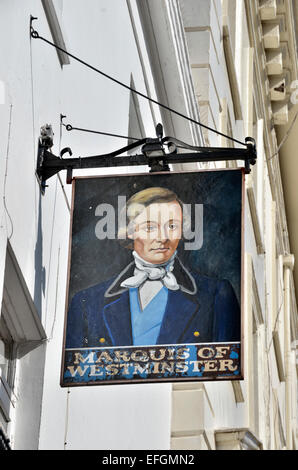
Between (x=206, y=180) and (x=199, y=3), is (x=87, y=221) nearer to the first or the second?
(x=206, y=180)

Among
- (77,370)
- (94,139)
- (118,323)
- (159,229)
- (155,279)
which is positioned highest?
(94,139)

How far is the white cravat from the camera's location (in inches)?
221

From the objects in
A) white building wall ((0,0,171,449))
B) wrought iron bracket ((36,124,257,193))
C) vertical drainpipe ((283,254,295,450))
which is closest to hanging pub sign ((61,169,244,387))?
wrought iron bracket ((36,124,257,193))

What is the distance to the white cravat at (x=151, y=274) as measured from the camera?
560 centimetres

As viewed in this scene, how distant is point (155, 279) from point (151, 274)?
4cm

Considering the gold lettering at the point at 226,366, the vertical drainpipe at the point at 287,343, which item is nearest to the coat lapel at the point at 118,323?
the gold lettering at the point at 226,366

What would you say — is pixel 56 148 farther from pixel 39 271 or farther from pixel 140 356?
pixel 140 356

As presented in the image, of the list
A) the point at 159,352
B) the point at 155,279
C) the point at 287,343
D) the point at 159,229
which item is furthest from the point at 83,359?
the point at 287,343

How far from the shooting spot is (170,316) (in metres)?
5.47

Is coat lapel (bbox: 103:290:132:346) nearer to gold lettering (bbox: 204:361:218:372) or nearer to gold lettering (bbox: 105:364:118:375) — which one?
gold lettering (bbox: 105:364:118:375)

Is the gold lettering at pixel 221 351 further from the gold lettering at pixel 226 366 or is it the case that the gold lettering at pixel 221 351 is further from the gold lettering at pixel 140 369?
the gold lettering at pixel 140 369

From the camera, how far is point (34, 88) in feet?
18.6

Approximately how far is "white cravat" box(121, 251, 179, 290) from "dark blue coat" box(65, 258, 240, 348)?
0.14 feet

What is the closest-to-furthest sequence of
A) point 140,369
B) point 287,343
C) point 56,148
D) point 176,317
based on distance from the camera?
point 140,369 → point 176,317 → point 56,148 → point 287,343
